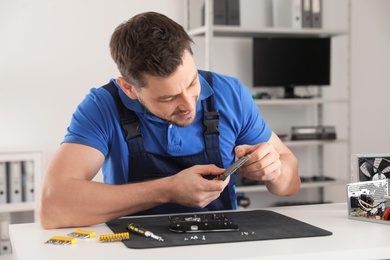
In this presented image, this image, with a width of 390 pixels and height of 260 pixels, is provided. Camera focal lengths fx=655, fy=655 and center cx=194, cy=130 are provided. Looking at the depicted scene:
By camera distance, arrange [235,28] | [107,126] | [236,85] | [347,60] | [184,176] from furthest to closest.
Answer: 1. [347,60]
2. [235,28]
3. [236,85]
4. [107,126]
5. [184,176]

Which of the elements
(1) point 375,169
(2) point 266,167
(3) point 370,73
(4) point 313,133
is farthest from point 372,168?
(3) point 370,73

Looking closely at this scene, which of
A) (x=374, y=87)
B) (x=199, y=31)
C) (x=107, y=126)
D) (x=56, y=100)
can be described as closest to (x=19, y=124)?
(x=56, y=100)

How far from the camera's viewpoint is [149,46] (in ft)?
6.02

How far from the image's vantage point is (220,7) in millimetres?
4336

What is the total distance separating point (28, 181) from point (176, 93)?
2.39 metres

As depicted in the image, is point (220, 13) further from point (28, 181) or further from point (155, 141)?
point (155, 141)

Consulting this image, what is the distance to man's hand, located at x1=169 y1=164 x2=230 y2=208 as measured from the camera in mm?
1757

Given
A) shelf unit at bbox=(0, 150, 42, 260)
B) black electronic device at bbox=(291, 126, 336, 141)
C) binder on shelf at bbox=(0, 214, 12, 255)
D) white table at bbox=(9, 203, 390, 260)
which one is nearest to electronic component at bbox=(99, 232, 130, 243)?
white table at bbox=(9, 203, 390, 260)

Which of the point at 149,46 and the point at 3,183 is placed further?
the point at 3,183

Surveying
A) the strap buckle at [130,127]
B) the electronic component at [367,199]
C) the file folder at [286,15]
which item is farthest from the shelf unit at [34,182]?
the electronic component at [367,199]

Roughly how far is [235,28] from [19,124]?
1.53 meters

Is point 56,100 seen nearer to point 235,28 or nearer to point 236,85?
point 235,28

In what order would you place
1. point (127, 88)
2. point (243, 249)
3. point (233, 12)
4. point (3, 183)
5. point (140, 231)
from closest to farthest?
point (243, 249), point (140, 231), point (127, 88), point (3, 183), point (233, 12)

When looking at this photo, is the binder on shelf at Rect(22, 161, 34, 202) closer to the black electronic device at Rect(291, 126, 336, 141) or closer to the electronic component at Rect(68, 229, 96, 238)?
the black electronic device at Rect(291, 126, 336, 141)
